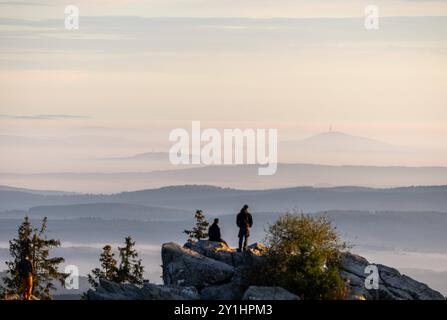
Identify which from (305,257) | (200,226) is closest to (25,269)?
(305,257)

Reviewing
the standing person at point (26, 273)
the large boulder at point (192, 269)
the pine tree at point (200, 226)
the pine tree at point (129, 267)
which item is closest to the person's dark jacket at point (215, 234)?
the large boulder at point (192, 269)

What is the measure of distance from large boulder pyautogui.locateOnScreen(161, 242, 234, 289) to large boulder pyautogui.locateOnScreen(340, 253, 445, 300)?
6.90 meters

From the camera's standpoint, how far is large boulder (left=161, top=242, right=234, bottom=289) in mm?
71750

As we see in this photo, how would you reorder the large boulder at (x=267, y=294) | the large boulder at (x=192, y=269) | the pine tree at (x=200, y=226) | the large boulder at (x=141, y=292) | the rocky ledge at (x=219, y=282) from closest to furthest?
the large boulder at (x=267, y=294)
the large boulder at (x=141, y=292)
the rocky ledge at (x=219, y=282)
the large boulder at (x=192, y=269)
the pine tree at (x=200, y=226)

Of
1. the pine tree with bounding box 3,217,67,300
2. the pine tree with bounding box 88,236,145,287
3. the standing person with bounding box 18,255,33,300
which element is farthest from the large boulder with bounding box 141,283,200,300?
the pine tree with bounding box 88,236,145,287

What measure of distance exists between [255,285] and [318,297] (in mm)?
3479

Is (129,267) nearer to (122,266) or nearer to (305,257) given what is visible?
(122,266)

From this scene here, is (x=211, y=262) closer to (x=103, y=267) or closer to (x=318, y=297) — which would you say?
(x=318, y=297)

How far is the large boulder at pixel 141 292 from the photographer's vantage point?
67188 millimetres

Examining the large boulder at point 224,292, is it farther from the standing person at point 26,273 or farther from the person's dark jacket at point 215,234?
the standing person at point 26,273

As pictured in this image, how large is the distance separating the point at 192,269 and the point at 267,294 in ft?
20.8
